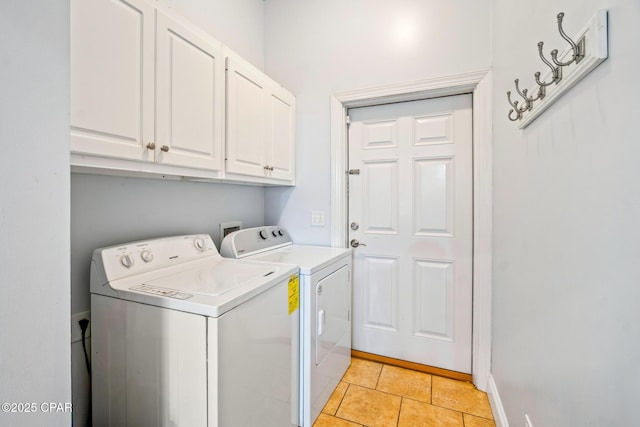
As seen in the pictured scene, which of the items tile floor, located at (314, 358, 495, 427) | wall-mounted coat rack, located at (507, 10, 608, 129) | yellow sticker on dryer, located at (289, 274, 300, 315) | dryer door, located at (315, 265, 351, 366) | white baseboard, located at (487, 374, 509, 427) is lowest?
tile floor, located at (314, 358, 495, 427)

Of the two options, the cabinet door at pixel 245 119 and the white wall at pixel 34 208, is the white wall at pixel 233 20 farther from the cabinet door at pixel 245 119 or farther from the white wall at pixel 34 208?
the white wall at pixel 34 208

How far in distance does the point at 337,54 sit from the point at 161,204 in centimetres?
169

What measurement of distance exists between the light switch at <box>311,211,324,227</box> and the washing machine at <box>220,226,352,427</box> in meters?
0.20

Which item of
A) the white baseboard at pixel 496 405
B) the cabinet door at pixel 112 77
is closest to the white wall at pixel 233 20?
the cabinet door at pixel 112 77

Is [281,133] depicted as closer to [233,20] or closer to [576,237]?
[233,20]

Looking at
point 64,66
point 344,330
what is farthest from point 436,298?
point 64,66

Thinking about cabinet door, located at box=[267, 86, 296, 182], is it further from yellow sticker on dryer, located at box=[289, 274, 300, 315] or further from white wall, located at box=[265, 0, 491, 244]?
yellow sticker on dryer, located at box=[289, 274, 300, 315]

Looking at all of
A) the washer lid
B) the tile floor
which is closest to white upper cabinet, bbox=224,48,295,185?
the washer lid

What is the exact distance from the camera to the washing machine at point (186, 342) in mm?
958

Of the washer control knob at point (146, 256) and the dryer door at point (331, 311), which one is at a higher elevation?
the washer control knob at point (146, 256)

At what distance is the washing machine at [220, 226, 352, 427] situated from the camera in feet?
4.88

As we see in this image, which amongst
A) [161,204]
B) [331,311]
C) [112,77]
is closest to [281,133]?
[161,204]

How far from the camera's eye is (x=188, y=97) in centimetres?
135

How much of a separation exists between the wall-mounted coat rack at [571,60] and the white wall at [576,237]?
0.06ft
